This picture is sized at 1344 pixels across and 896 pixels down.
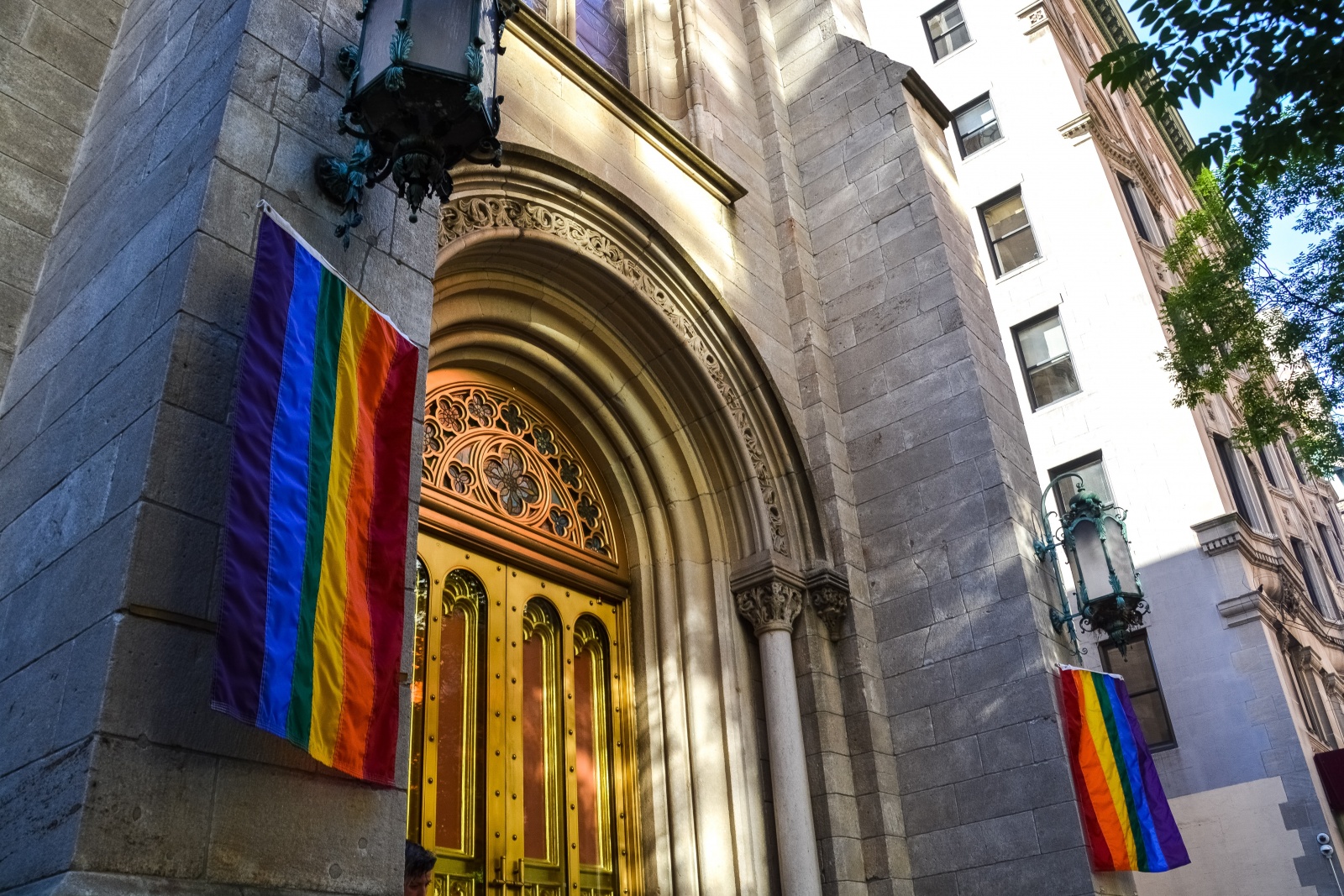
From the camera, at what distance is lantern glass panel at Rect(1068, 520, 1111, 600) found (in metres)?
9.24

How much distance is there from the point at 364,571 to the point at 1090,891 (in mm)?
5838

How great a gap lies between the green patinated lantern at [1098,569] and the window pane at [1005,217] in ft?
50.8

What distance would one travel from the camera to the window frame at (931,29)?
26.9m

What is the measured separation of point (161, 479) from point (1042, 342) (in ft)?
67.6

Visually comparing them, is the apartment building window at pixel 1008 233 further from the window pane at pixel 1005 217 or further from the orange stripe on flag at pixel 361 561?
the orange stripe on flag at pixel 361 561

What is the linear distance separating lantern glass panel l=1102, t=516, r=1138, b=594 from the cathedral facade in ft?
2.00

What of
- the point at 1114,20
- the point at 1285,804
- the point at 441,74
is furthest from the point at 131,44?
the point at 1114,20

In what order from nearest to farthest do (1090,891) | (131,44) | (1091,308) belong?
(131,44) → (1090,891) → (1091,308)

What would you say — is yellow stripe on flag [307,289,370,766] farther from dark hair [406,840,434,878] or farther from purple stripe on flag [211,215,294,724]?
dark hair [406,840,434,878]

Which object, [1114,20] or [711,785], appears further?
[1114,20]

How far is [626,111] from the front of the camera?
32.7ft

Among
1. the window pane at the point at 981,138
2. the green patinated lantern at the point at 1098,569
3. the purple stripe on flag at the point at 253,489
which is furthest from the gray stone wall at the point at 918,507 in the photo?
the window pane at the point at 981,138

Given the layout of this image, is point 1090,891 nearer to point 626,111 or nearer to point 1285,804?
point 626,111

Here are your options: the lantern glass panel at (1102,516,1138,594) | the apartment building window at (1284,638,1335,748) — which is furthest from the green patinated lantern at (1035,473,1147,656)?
the apartment building window at (1284,638,1335,748)
